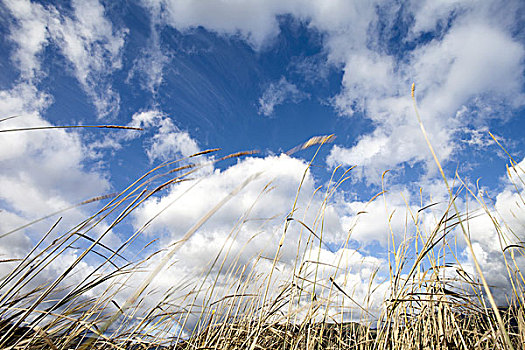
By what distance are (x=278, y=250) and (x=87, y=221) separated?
0.90 m

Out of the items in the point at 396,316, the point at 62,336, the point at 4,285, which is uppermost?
the point at 396,316

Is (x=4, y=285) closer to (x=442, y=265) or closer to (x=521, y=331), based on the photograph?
(x=442, y=265)

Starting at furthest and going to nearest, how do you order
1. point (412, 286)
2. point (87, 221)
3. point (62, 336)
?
1. point (412, 286)
2. point (62, 336)
3. point (87, 221)

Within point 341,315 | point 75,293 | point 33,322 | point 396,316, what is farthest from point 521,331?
point 33,322

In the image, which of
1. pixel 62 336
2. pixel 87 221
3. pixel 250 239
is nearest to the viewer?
pixel 87 221

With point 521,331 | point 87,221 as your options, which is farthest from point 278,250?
point 521,331

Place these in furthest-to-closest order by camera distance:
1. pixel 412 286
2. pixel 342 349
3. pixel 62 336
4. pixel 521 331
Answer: pixel 342 349, pixel 412 286, pixel 521 331, pixel 62 336

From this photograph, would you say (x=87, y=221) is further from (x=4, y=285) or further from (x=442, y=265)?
(x=442, y=265)

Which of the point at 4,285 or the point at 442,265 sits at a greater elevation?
the point at 442,265

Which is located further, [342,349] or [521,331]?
[342,349]

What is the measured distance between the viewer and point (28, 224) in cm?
119

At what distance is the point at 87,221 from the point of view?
1.25m

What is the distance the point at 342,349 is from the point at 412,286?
0.67 metres

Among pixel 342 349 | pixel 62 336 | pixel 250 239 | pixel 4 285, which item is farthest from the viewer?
pixel 250 239
